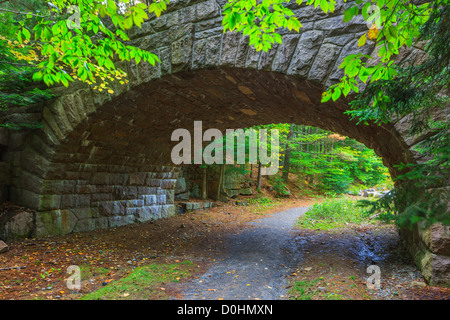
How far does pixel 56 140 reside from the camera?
523 centimetres

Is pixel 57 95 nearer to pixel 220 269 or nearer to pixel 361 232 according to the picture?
pixel 220 269

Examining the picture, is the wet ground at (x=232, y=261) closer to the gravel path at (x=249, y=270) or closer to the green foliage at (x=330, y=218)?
the gravel path at (x=249, y=270)

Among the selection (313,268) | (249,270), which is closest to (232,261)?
(249,270)

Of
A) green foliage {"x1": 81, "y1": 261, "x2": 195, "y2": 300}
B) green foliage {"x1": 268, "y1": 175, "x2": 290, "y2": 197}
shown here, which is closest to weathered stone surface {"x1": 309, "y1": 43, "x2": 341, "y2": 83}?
green foliage {"x1": 81, "y1": 261, "x2": 195, "y2": 300}

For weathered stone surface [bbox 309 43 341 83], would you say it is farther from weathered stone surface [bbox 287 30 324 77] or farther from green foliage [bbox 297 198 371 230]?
green foliage [bbox 297 198 371 230]

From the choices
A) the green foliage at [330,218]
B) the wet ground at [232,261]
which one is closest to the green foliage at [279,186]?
the green foliage at [330,218]

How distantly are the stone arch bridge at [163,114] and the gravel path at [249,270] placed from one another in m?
1.88

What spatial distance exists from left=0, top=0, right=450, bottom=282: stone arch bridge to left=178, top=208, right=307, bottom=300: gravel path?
1.88 m

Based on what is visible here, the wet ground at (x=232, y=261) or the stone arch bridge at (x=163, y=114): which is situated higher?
the stone arch bridge at (x=163, y=114)

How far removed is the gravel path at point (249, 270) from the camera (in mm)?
3131

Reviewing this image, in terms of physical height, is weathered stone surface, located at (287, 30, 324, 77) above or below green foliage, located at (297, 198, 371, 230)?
above

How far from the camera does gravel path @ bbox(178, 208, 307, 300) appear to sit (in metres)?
3.13

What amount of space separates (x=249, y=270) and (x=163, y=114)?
391cm

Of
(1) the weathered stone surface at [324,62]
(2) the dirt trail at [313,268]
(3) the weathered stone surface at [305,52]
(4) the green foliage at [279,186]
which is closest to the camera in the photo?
(2) the dirt trail at [313,268]
